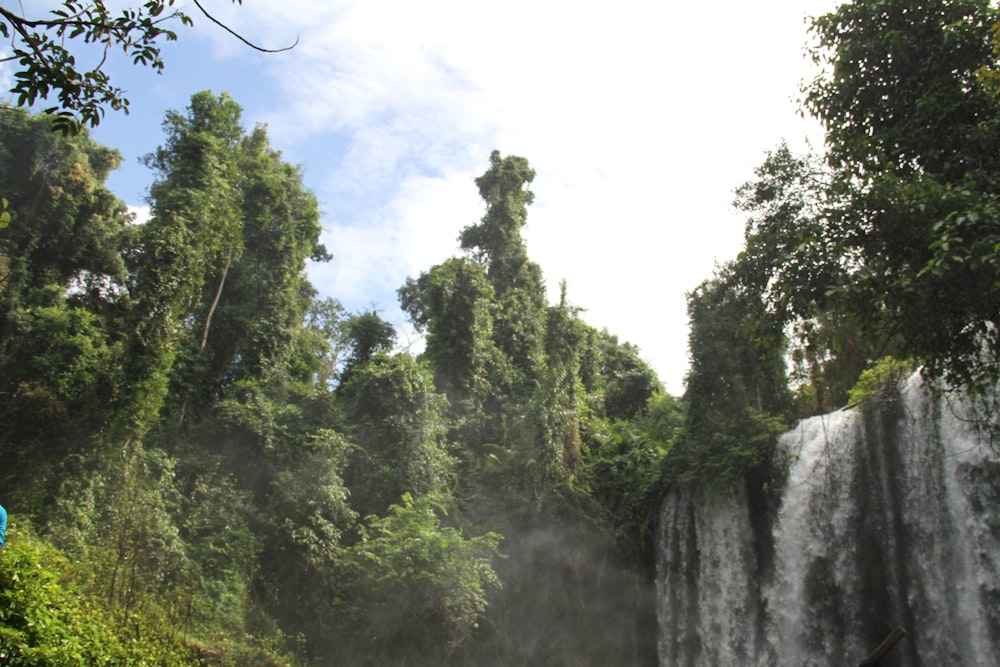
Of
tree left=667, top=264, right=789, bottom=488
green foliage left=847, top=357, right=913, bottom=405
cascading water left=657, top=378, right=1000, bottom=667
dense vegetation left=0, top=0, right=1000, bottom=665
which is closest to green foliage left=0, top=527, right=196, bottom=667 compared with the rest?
dense vegetation left=0, top=0, right=1000, bottom=665

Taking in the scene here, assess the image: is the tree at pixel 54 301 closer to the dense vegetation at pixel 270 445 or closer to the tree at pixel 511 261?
the dense vegetation at pixel 270 445

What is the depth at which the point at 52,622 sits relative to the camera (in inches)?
321

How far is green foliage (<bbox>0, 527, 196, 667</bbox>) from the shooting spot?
7.68m

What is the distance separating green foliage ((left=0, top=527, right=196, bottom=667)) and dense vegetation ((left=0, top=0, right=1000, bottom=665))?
42mm

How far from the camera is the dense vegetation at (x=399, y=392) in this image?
8336 mm

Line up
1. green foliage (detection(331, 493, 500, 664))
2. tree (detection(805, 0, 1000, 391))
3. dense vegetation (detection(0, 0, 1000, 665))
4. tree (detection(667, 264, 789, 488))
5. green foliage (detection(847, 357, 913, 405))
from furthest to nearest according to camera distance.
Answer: tree (detection(667, 264, 789, 488)), green foliage (detection(331, 493, 500, 664)), green foliage (detection(847, 357, 913, 405)), dense vegetation (detection(0, 0, 1000, 665)), tree (detection(805, 0, 1000, 391))

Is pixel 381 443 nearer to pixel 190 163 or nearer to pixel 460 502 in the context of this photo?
pixel 460 502

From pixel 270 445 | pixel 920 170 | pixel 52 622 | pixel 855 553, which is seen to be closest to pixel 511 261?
pixel 270 445

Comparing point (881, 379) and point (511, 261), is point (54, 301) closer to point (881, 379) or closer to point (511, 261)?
point (511, 261)

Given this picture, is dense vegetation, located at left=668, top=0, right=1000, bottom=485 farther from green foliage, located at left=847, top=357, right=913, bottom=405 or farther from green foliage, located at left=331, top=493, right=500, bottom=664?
green foliage, located at left=331, top=493, right=500, bottom=664

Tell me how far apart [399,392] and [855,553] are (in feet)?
37.3

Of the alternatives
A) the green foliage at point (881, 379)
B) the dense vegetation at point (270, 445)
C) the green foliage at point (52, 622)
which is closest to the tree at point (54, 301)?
the dense vegetation at point (270, 445)

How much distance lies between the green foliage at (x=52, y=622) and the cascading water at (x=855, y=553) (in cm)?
1036

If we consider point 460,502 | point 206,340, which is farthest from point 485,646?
point 206,340
